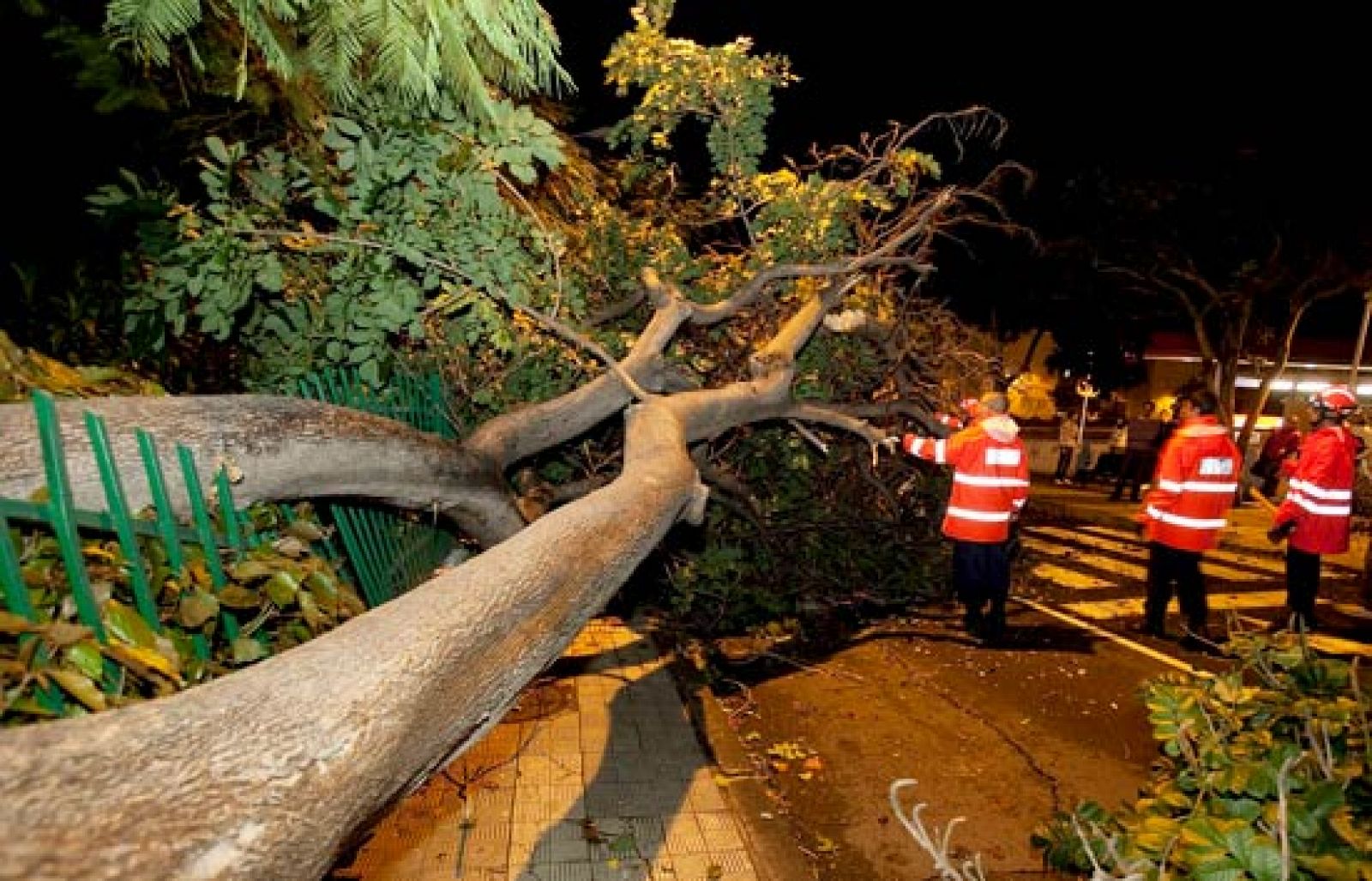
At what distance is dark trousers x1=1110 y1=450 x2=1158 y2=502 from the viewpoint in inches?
558

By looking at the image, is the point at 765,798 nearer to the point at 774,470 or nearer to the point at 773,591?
the point at 773,591

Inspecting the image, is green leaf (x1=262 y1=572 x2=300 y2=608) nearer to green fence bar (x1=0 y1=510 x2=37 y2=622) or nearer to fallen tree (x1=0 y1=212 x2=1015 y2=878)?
fallen tree (x1=0 y1=212 x2=1015 y2=878)

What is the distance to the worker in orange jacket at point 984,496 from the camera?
18.6 ft

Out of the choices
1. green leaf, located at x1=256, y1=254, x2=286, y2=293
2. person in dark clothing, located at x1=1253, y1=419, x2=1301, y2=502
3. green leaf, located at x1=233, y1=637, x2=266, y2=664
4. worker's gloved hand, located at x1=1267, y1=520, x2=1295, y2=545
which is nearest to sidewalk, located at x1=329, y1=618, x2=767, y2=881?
green leaf, located at x1=233, y1=637, x2=266, y2=664

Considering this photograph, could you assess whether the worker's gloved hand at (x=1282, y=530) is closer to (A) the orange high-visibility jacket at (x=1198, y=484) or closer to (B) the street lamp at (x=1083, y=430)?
(A) the orange high-visibility jacket at (x=1198, y=484)

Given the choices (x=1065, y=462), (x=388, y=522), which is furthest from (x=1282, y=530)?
(x=1065, y=462)

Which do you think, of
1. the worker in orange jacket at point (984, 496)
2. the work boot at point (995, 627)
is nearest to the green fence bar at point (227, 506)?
the worker in orange jacket at point (984, 496)

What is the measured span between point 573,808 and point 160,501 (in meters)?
2.57

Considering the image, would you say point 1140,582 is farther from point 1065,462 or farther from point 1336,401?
point 1065,462

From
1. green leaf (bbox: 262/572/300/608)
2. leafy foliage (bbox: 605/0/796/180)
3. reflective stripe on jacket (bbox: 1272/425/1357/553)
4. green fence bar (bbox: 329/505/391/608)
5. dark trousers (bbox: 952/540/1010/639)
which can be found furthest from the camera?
reflective stripe on jacket (bbox: 1272/425/1357/553)

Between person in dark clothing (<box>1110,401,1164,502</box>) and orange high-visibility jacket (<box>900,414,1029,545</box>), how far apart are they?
1014 cm

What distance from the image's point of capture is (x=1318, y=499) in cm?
598

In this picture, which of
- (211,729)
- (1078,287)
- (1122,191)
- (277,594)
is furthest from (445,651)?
(1078,287)

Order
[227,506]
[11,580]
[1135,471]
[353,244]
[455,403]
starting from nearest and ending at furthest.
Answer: [11,580]
[227,506]
[353,244]
[455,403]
[1135,471]
